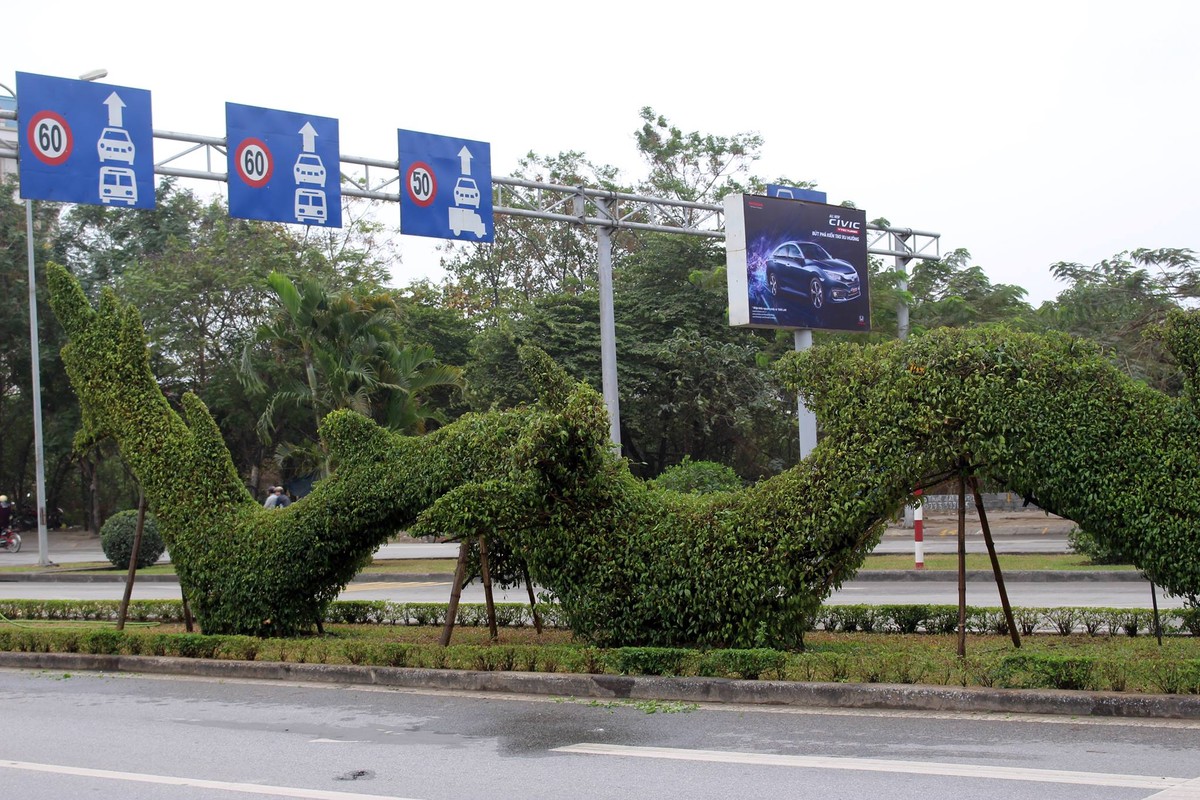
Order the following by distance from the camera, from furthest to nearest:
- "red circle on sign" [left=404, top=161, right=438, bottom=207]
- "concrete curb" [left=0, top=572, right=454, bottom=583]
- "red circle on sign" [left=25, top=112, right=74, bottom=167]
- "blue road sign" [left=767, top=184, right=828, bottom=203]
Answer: "blue road sign" [left=767, top=184, right=828, bottom=203] → "concrete curb" [left=0, top=572, right=454, bottom=583] → "red circle on sign" [left=404, top=161, right=438, bottom=207] → "red circle on sign" [left=25, top=112, right=74, bottom=167]

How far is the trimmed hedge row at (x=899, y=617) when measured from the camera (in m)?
10.4

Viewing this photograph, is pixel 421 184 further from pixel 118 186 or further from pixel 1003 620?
pixel 1003 620

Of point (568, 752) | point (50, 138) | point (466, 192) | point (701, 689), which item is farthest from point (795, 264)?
point (568, 752)

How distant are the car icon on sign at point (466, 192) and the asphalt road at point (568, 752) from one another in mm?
10778

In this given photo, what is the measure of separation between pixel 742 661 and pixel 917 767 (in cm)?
231

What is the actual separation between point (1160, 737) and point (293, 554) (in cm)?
730

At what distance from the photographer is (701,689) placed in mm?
8500

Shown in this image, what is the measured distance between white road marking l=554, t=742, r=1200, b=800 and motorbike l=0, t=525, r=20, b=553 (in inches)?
1225

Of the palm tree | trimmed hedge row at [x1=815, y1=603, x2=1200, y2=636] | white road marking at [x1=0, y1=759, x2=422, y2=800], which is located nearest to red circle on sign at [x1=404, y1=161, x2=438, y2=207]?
the palm tree

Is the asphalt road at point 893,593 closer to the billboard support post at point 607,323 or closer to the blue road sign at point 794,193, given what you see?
the billboard support post at point 607,323

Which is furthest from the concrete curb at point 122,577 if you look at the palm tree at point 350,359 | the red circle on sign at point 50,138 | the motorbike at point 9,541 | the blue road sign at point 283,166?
the motorbike at point 9,541

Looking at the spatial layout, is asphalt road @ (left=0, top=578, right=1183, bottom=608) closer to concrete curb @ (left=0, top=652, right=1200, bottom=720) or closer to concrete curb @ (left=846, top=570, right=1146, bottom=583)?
concrete curb @ (left=846, top=570, right=1146, bottom=583)

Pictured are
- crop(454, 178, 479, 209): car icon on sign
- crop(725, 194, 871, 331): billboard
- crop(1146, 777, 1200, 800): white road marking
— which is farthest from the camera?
crop(725, 194, 871, 331): billboard

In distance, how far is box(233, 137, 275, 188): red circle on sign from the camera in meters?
16.4
